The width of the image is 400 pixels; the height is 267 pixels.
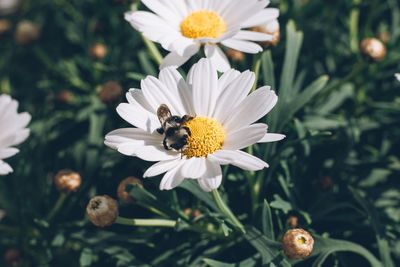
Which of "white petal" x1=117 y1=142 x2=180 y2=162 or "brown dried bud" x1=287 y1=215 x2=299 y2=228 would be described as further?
"brown dried bud" x1=287 y1=215 x2=299 y2=228

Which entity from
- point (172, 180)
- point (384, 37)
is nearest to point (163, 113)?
point (172, 180)

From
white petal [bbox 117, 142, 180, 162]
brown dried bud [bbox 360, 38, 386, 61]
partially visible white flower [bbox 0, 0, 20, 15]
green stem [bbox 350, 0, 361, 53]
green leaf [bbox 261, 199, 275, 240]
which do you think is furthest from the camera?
partially visible white flower [bbox 0, 0, 20, 15]

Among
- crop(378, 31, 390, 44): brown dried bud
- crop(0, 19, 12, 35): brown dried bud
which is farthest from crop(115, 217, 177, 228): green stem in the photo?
crop(0, 19, 12, 35): brown dried bud

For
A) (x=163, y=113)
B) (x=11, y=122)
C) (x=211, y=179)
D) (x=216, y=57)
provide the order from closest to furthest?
1. (x=211, y=179)
2. (x=163, y=113)
3. (x=216, y=57)
4. (x=11, y=122)

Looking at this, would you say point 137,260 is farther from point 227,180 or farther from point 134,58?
point 134,58

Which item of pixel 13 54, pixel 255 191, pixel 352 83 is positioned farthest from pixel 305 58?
pixel 13 54

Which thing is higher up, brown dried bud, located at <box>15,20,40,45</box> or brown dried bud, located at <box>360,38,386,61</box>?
brown dried bud, located at <box>15,20,40,45</box>

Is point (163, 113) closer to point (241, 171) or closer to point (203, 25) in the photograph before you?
A: point (203, 25)

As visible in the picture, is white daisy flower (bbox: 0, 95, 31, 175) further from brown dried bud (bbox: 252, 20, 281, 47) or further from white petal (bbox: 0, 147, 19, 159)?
brown dried bud (bbox: 252, 20, 281, 47)
